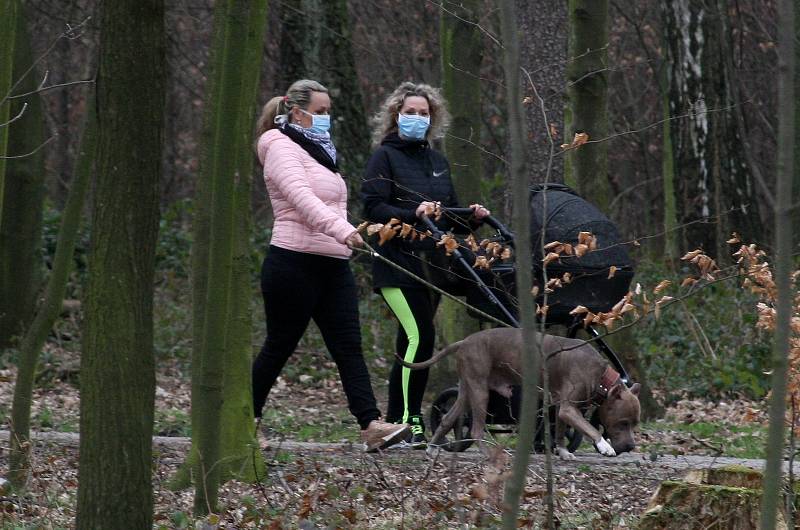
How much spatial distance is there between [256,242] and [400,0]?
7.51 meters

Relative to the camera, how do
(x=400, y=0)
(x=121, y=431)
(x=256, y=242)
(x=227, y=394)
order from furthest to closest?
(x=400, y=0), (x=256, y=242), (x=227, y=394), (x=121, y=431)

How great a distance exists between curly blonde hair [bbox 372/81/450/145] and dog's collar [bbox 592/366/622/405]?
1871mm

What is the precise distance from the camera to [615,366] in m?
8.42

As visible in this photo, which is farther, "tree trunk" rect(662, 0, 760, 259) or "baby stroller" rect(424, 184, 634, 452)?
"tree trunk" rect(662, 0, 760, 259)

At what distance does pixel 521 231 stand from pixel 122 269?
182cm

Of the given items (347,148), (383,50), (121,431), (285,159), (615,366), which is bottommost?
(121,431)

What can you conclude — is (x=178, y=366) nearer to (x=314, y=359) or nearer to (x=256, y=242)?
(x=314, y=359)

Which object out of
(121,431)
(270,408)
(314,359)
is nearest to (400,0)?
(314,359)

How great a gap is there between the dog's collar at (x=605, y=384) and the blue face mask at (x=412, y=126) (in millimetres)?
1865

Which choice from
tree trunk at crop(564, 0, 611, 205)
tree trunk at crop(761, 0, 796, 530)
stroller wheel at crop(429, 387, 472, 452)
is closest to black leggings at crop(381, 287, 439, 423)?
stroller wheel at crop(429, 387, 472, 452)

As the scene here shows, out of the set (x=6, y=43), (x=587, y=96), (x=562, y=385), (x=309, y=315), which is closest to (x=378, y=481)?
(x=562, y=385)

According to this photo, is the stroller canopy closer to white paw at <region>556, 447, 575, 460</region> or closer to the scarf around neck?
white paw at <region>556, 447, 575, 460</region>

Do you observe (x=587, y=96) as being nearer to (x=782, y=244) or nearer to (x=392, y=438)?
(x=392, y=438)

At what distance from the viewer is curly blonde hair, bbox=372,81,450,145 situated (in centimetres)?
821
